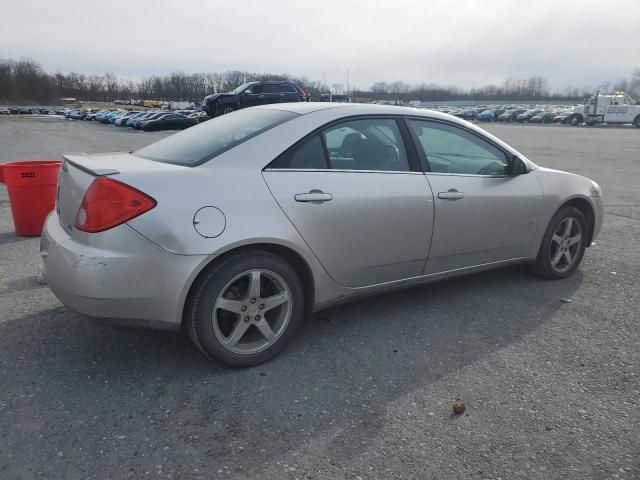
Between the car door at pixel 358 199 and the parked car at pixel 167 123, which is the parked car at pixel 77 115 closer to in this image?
the parked car at pixel 167 123

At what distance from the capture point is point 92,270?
8.70 ft

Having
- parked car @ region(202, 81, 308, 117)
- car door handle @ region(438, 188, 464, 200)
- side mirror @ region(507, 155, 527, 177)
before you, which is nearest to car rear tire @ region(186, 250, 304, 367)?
Answer: car door handle @ region(438, 188, 464, 200)


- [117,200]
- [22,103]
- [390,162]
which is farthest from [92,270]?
[22,103]

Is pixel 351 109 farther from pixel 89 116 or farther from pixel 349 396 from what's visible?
pixel 89 116

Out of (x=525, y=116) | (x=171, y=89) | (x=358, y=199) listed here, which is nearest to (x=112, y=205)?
(x=358, y=199)

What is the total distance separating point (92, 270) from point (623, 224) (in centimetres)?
675

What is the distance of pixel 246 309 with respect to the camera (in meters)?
2.99

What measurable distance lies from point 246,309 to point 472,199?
6.28 feet

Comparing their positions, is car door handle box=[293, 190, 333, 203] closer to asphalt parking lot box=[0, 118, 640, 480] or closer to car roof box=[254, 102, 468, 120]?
car roof box=[254, 102, 468, 120]

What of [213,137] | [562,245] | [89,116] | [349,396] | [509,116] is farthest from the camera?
[509,116]

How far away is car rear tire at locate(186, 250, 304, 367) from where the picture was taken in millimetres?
2842

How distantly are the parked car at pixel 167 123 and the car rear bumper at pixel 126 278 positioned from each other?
36458mm

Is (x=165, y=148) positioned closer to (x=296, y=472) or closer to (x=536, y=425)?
(x=296, y=472)

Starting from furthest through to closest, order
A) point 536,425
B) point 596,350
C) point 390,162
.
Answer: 1. point 390,162
2. point 596,350
3. point 536,425
